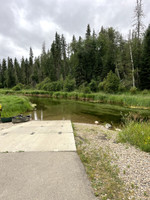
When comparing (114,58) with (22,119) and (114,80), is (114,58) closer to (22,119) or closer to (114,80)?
(114,80)

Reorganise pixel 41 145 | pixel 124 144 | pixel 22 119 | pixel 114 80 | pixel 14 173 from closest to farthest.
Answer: pixel 14 173
pixel 41 145
pixel 124 144
pixel 22 119
pixel 114 80

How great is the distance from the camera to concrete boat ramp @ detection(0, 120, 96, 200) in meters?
2.07

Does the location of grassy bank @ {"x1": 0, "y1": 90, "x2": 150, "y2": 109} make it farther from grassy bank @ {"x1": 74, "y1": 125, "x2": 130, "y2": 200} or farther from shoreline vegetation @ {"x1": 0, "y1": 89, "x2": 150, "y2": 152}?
grassy bank @ {"x1": 74, "y1": 125, "x2": 130, "y2": 200}

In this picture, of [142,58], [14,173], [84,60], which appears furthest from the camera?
[84,60]

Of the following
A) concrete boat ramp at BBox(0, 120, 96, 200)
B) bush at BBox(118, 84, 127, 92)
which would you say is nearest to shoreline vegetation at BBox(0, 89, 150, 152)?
concrete boat ramp at BBox(0, 120, 96, 200)

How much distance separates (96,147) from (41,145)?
1.95 m

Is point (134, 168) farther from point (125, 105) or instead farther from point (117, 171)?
point (125, 105)

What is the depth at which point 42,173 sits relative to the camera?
2.61 meters

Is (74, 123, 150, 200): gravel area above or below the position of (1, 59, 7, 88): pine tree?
below

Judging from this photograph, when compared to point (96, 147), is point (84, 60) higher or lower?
higher

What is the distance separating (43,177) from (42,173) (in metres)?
0.13

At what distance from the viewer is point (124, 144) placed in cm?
437

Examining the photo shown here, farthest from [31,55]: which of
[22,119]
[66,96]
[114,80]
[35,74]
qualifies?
[22,119]

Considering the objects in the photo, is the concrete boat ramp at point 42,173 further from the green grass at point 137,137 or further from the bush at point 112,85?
the bush at point 112,85
